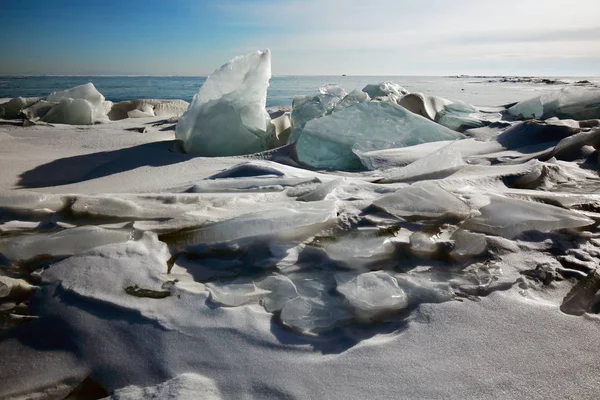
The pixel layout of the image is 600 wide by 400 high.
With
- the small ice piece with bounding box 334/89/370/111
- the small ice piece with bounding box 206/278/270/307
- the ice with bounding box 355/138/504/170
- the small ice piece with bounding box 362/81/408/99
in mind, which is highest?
the small ice piece with bounding box 362/81/408/99

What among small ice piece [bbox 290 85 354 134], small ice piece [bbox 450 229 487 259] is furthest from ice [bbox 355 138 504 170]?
small ice piece [bbox 450 229 487 259]

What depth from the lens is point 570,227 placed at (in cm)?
125

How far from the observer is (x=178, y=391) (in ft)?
2.03

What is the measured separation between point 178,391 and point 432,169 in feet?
5.25

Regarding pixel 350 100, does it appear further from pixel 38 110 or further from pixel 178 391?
pixel 38 110

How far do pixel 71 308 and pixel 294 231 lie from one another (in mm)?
606

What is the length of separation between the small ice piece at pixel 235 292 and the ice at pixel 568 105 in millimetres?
4068

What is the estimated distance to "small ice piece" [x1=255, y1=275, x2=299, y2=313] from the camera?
87 centimetres

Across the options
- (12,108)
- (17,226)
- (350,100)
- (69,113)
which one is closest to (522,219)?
(17,226)

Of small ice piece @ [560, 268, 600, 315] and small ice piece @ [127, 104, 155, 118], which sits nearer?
small ice piece @ [560, 268, 600, 315]

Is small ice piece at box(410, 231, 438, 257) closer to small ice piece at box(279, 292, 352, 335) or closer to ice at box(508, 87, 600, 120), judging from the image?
small ice piece at box(279, 292, 352, 335)

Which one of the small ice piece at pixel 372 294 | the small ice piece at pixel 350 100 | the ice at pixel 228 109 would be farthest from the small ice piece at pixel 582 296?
the small ice piece at pixel 350 100

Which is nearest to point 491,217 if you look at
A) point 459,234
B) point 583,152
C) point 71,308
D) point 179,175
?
point 459,234

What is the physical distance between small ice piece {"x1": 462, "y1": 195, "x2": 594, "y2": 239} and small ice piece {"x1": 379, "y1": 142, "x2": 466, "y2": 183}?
20.2 inches
